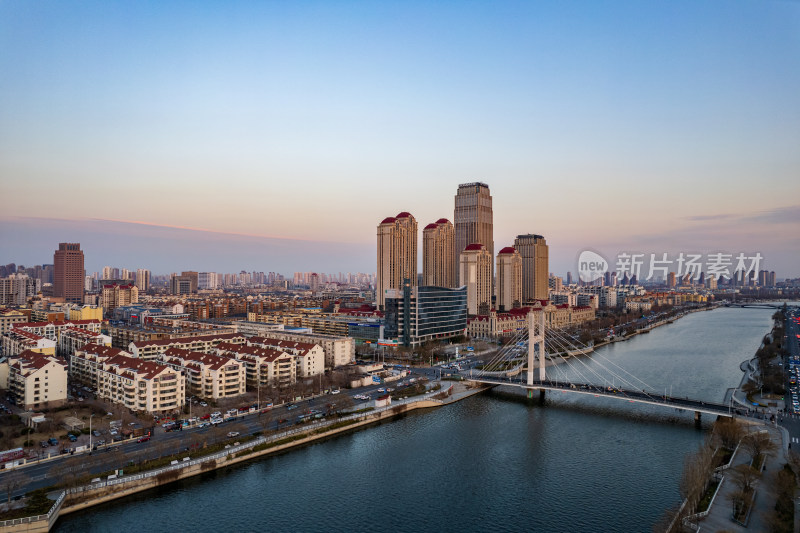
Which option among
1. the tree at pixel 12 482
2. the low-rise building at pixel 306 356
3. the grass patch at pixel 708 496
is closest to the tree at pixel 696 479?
the grass patch at pixel 708 496

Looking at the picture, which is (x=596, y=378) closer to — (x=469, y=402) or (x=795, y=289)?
(x=469, y=402)

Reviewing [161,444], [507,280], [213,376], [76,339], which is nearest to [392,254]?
[507,280]

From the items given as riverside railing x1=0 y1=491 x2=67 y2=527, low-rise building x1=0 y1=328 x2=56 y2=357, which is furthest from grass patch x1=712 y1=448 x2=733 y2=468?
low-rise building x1=0 y1=328 x2=56 y2=357

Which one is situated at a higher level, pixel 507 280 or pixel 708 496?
pixel 507 280

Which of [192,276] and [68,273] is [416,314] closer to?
[68,273]

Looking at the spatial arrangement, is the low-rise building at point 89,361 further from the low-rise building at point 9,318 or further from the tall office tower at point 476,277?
the tall office tower at point 476,277
